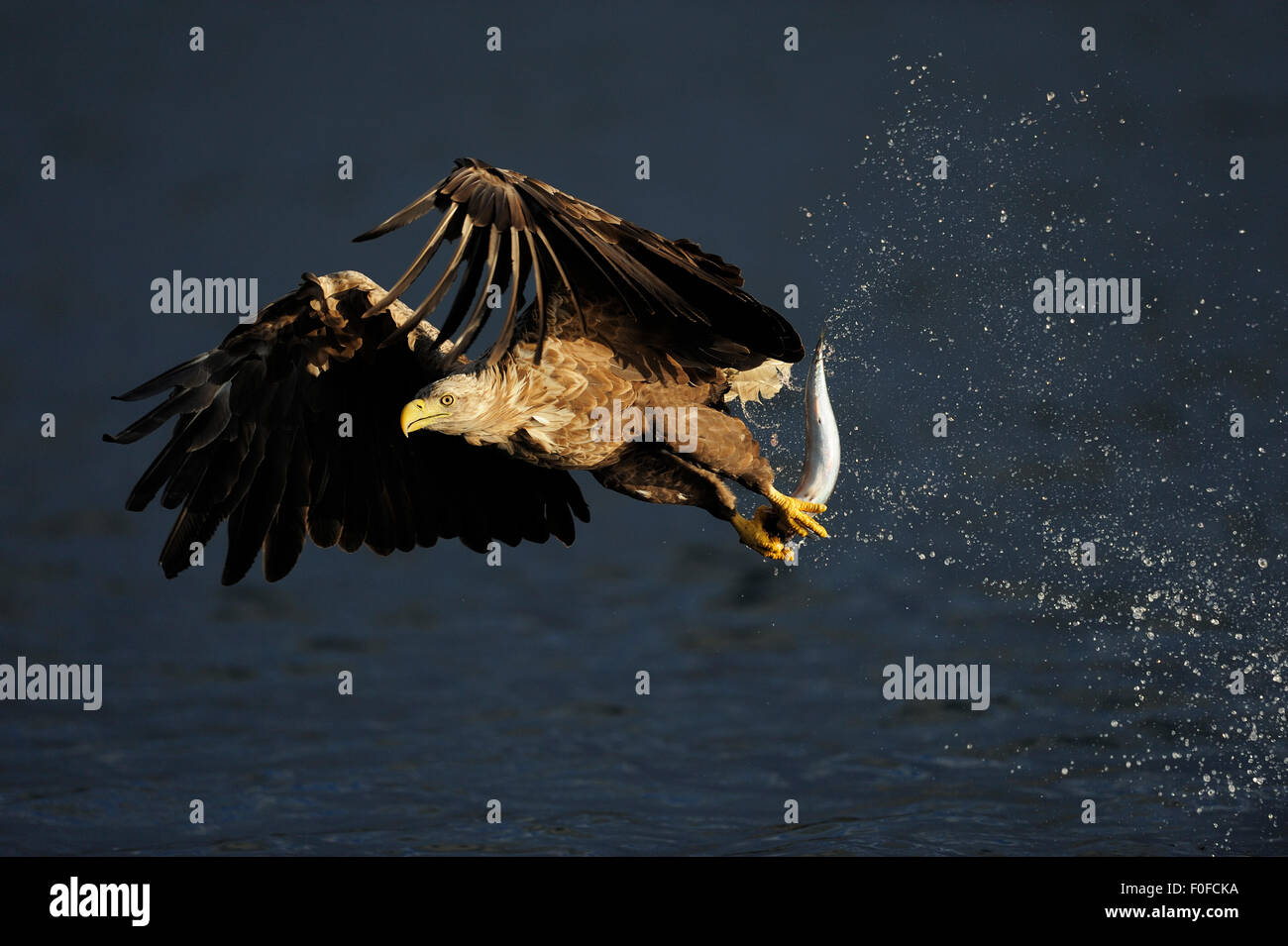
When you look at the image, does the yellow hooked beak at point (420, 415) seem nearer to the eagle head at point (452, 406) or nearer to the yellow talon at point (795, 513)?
the eagle head at point (452, 406)

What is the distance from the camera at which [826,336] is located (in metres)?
7.91

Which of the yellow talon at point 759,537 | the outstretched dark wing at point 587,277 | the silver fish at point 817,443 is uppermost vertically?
the outstretched dark wing at point 587,277

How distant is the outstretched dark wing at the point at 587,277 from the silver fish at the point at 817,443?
153 millimetres

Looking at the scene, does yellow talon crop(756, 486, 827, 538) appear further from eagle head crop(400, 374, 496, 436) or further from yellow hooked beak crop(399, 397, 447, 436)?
yellow hooked beak crop(399, 397, 447, 436)

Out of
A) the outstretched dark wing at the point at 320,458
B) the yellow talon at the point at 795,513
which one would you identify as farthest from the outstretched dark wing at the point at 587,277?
the outstretched dark wing at the point at 320,458

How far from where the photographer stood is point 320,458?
340 inches

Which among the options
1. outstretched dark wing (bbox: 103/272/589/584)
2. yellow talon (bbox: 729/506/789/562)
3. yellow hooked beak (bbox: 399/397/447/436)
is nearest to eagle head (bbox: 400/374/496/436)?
yellow hooked beak (bbox: 399/397/447/436)

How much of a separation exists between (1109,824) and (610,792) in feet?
14.5

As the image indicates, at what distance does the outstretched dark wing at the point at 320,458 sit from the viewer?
803cm

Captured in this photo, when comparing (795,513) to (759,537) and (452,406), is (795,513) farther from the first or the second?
(452,406)

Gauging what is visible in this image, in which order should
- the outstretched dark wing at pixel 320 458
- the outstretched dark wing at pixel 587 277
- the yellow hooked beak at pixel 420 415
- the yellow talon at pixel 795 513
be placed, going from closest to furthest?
1. the outstretched dark wing at pixel 587 277
2. the yellow hooked beak at pixel 420 415
3. the yellow talon at pixel 795 513
4. the outstretched dark wing at pixel 320 458
